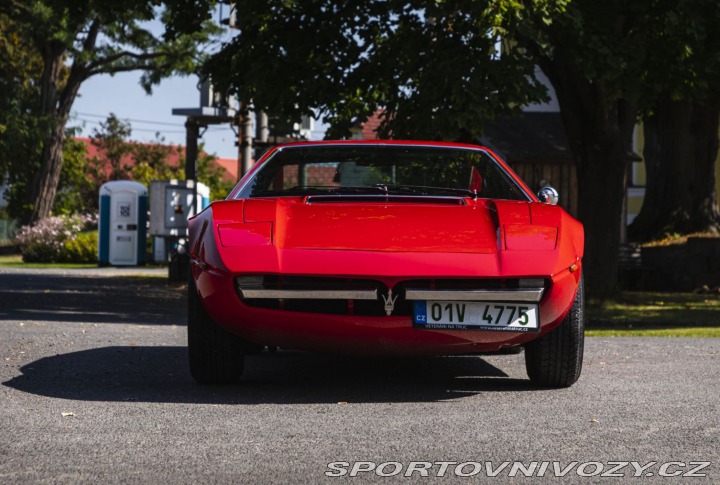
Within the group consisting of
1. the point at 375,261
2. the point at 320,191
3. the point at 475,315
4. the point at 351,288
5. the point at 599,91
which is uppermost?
the point at 599,91

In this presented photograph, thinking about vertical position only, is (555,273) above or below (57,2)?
below

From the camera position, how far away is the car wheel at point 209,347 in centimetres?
653

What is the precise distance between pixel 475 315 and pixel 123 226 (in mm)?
26950

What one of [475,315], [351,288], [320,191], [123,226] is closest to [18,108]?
[123,226]

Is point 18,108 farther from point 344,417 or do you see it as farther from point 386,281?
point 344,417

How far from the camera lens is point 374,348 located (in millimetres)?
6199

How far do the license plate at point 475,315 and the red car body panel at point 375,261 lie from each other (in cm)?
4

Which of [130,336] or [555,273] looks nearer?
[555,273]

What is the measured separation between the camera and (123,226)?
32250 millimetres

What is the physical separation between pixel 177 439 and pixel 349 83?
13780 millimetres

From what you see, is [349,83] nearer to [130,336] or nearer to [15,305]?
[15,305]

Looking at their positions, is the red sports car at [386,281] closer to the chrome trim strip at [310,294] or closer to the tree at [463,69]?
the chrome trim strip at [310,294]

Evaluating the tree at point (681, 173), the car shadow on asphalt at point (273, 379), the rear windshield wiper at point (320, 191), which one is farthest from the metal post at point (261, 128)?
the rear windshield wiper at point (320, 191)

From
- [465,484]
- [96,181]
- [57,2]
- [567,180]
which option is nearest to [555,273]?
[465,484]
